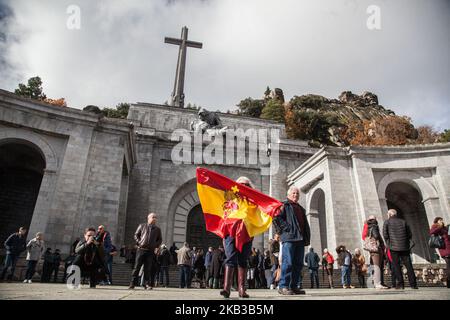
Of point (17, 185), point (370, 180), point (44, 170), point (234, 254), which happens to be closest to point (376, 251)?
point (234, 254)

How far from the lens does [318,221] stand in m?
19.2

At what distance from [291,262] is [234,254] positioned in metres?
1.03

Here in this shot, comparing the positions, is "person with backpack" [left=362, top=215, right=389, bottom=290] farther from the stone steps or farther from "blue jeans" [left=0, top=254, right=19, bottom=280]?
"blue jeans" [left=0, top=254, right=19, bottom=280]

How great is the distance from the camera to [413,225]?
63.8ft

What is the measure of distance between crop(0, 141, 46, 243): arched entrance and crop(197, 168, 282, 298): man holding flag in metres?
14.2

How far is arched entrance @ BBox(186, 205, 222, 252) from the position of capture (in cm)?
1981

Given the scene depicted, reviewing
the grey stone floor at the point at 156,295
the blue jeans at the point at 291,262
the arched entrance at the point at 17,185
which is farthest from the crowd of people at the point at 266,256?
the arched entrance at the point at 17,185

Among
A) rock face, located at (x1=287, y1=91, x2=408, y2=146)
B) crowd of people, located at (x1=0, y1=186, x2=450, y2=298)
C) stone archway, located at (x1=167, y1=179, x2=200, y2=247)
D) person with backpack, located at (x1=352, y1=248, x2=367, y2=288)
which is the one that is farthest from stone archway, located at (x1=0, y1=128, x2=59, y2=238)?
rock face, located at (x1=287, y1=91, x2=408, y2=146)

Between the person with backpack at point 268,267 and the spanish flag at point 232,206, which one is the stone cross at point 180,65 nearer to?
the person with backpack at point 268,267

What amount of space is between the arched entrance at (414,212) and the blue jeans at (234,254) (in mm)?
15771

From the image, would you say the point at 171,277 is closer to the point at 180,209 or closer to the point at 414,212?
the point at 180,209

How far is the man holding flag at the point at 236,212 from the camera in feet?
17.4
